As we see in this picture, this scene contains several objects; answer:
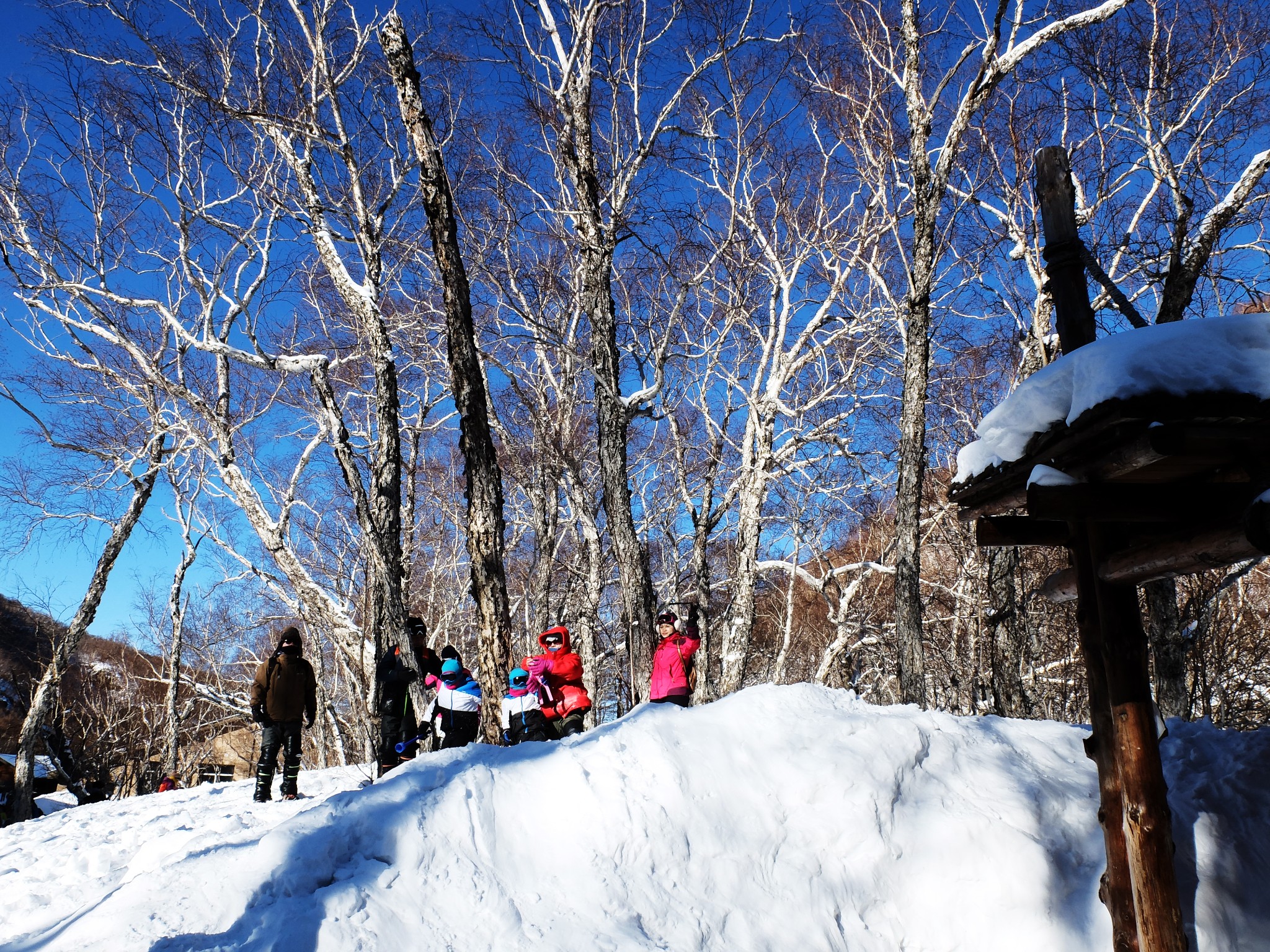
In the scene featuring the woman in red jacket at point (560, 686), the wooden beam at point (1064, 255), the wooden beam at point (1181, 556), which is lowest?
the woman in red jacket at point (560, 686)

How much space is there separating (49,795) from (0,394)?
42.5 feet

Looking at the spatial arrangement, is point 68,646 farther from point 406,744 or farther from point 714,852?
point 714,852

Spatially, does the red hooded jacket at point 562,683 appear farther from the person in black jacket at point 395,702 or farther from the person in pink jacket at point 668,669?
the person in black jacket at point 395,702

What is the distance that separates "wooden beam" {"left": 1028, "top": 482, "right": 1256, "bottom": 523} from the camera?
349 centimetres

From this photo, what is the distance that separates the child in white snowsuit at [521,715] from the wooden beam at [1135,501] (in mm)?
4966

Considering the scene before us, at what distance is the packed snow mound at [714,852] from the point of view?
3.46 meters

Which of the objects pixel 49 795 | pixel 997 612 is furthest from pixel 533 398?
pixel 49 795

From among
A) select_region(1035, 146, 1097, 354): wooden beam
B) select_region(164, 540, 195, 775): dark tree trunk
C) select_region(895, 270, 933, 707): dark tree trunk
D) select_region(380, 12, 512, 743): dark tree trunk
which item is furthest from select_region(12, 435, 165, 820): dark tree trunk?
select_region(1035, 146, 1097, 354): wooden beam

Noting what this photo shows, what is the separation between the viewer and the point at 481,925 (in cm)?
354

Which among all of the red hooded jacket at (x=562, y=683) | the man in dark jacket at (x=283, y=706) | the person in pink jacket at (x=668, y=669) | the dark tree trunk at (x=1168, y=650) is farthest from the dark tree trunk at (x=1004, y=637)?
the man in dark jacket at (x=283, y=706)

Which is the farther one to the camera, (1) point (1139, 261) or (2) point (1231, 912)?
(1) point (1139, 261)

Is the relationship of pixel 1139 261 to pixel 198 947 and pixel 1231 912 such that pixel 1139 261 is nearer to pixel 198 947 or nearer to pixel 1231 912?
pixel 1231 912

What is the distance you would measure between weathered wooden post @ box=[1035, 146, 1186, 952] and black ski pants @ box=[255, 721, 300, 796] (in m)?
6.84

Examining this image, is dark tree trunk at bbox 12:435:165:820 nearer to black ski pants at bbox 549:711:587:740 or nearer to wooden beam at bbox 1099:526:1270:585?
black ski pants at bbox 549:711:587:740
